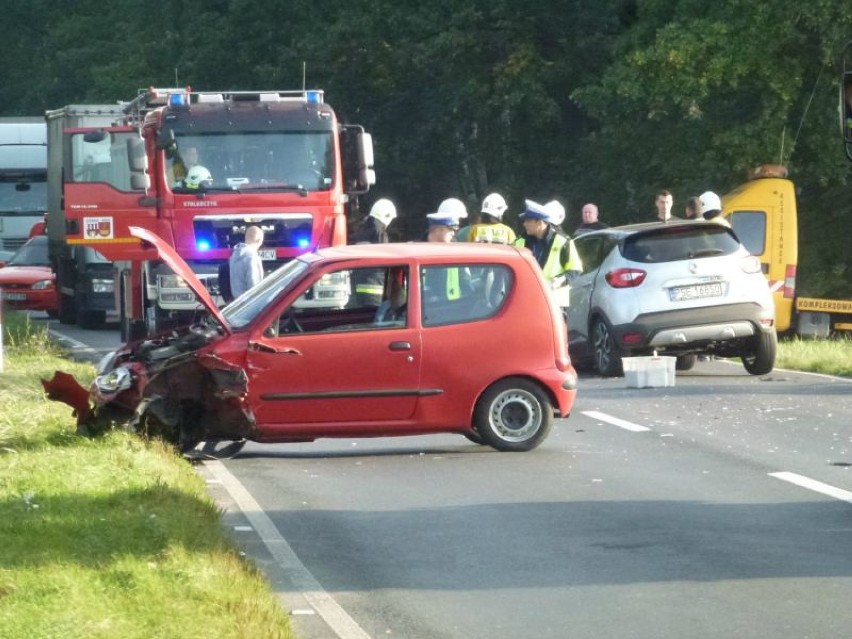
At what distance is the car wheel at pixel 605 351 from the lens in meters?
20.3

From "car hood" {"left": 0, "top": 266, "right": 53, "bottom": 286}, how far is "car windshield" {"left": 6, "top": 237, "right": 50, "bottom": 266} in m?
0.71

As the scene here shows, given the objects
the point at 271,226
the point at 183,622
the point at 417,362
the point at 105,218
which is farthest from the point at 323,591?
the point at 105,218

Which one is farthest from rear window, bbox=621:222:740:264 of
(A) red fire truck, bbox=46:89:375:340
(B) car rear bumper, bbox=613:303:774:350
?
(A) red fire truck, bbox=46:89:375:340

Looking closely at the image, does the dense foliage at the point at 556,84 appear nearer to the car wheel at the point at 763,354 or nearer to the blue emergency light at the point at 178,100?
the blue emergency light at the point at 178,100

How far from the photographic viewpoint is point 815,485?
11688 millimetres

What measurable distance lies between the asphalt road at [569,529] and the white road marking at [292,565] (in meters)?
0.02

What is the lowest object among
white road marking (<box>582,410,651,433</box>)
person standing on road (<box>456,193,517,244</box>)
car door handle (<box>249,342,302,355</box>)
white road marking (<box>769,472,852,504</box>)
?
white road marking (<box>582,410,651,433</box>)

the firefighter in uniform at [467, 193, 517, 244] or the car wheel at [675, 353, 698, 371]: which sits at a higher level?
the firefighter in uniform at [467, 193, 517, 244]

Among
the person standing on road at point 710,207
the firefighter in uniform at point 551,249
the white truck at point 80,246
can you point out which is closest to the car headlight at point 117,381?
the firefighter in uniform at point 551,249

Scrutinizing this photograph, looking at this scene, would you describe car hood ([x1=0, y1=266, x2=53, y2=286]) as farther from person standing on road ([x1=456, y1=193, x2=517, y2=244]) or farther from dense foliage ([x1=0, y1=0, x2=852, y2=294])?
person standing on road ([x1=456, y1=193, x2=517, y2=244])

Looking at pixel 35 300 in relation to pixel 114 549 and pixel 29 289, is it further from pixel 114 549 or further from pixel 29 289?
pixel 114 549

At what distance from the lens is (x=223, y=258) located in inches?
858

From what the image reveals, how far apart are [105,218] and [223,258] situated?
302 centimetres

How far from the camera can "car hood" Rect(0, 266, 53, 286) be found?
3575cm
